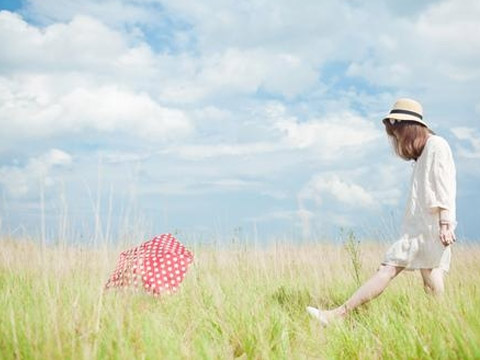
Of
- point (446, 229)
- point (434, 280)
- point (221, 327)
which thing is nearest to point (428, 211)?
point (446, 229)

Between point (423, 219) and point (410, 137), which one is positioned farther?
point (410, 137)

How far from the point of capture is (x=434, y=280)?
4.49 meters

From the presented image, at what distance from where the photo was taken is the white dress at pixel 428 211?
14.4ft

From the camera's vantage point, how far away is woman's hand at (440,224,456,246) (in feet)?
14.0

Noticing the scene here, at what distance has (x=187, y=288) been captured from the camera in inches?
226

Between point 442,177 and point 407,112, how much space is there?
613mm

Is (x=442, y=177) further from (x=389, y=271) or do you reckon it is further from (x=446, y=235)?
(x=389, y=271)

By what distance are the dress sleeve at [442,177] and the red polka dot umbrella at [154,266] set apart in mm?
2474

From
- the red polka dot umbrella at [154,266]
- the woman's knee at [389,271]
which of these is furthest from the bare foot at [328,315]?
the red polka dot umbrella at [154,266]

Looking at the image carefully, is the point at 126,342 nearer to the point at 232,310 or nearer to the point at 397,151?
the point at 232,310

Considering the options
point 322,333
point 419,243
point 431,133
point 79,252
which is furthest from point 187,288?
point 431,133

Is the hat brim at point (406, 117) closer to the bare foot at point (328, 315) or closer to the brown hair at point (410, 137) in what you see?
the brown hair at point (410, 137)

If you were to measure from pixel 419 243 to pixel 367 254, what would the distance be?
6.37 meters

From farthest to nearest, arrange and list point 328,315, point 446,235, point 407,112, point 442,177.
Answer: point 407,112 < point 328,315 < point 442,177 < point 446,235
